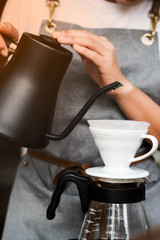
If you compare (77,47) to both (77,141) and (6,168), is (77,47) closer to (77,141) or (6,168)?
(77,141)

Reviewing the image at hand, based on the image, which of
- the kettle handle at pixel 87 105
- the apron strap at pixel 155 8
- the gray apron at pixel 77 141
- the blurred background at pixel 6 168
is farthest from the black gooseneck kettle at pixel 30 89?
the blurred background at pixel 6 168

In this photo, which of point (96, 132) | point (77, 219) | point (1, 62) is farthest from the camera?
point (77, 219)

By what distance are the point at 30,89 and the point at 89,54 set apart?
6.0 inches

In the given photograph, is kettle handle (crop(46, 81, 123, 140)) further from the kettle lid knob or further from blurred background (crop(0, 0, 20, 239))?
blurred background (crop(0, 0, 20, 239))

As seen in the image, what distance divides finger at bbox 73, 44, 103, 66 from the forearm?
4.2 inches

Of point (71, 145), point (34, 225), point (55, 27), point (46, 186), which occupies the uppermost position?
point (55, 27)

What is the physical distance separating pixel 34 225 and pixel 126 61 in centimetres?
51

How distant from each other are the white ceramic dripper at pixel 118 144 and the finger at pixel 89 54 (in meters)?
0.17

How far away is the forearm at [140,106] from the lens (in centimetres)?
83

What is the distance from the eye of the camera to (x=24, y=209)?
99 cm

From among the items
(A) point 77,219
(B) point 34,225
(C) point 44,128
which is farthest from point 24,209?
(C) point 44,128

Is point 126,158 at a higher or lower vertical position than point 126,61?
lower

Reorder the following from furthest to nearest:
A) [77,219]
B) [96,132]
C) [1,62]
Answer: [77,219] → [1,62] → [96,132]

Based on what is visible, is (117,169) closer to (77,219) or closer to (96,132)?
(96,132)
